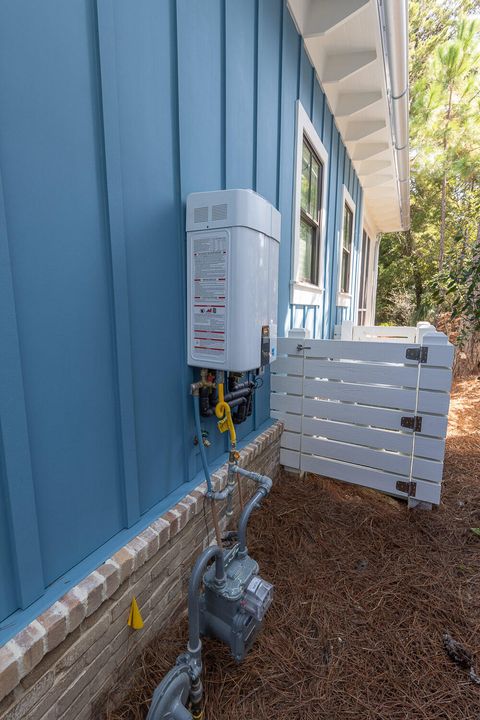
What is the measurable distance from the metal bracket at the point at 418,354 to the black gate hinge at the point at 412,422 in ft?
1.33

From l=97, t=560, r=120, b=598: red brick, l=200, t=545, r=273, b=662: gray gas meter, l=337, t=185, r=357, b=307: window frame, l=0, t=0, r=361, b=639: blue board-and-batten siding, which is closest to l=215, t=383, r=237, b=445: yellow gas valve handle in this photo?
l=0, t=0, r=361, b=639: blue board-and-batten siding

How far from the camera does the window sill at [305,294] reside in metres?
3.33

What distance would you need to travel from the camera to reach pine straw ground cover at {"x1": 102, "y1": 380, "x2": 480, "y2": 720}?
4.56 ft

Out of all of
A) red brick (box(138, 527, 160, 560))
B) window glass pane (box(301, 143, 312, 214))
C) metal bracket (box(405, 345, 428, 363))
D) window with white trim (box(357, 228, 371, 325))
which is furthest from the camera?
window with white trim (box(357, 228, 371, 325))

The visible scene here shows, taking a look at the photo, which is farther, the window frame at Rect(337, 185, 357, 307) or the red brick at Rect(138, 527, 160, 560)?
the window frame at Rect(337, 185, 357, 307)

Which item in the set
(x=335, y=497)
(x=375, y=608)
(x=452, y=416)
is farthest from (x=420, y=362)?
(x=452, y=416)

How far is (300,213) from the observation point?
342 centimetres

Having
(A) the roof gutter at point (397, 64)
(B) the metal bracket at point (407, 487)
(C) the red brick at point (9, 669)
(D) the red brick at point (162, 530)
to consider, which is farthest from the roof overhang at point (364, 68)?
(C) the red brick at point (9, 669)

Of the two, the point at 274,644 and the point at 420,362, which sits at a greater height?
the point at 420,362

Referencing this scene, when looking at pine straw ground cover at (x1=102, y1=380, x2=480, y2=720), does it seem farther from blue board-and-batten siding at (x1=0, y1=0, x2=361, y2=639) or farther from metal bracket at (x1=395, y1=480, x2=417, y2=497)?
blue board-and-batten siding at (x1=0, y1=0, x2=361, y2=639)

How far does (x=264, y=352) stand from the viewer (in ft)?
5.90

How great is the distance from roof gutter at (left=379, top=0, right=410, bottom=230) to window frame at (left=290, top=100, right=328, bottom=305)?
0.76 m

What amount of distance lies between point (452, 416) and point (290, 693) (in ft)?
14.5

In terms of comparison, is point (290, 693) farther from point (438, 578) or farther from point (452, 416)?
point (452, 416)
